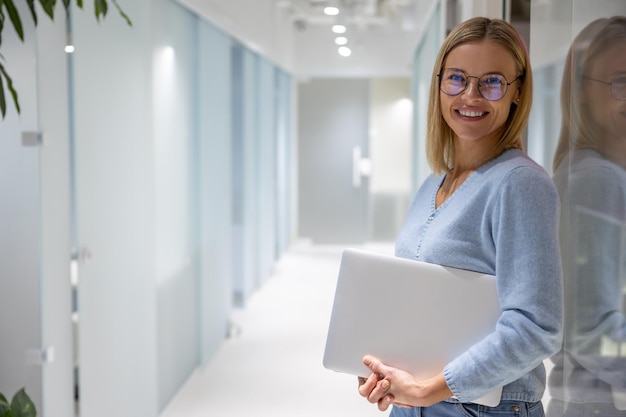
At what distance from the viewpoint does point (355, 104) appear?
366 inches

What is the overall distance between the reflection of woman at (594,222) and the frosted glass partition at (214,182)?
3158 mm

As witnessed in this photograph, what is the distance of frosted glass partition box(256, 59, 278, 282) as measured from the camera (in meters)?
6.74

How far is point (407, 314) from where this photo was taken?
1.22 meters

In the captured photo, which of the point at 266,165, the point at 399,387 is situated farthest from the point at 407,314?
the point at 266,165

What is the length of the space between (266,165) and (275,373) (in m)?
3.20

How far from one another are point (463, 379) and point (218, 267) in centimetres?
377

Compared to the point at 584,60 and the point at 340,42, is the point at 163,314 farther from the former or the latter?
the point at 340,42

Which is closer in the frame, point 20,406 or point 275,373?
point 20,406

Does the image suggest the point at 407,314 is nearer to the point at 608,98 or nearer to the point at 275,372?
the point at 608,98

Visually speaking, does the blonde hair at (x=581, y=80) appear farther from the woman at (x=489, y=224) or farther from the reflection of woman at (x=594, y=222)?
the woman at (x=489, y=224)

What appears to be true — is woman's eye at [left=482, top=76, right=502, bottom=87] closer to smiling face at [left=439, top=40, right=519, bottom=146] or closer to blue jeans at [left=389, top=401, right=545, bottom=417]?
smiling face at [left=439, top=40, right=519, bottom=146]

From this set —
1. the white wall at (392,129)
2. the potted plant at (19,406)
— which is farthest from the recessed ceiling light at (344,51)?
the potted plant at (19,406)

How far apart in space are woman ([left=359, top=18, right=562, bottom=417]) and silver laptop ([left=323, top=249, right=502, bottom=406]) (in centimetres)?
2

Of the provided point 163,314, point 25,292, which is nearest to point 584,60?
point 25,292
